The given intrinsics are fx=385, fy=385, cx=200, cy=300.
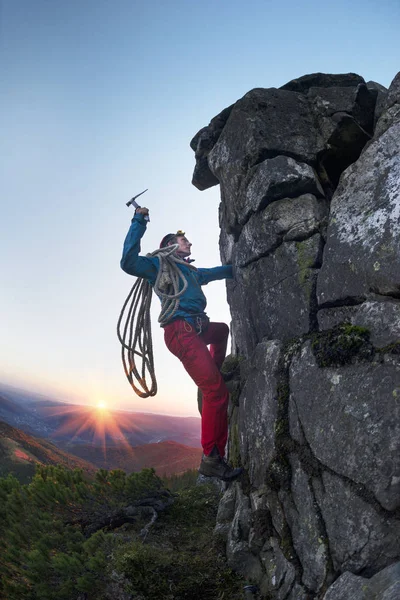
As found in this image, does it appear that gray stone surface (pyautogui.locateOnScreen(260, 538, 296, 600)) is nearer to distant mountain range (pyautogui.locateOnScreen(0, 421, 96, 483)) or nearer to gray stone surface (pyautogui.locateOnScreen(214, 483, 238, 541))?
gray stone surface (pyautogui.locateOnScreen(214, 483, 238, 541))

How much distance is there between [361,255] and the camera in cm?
379

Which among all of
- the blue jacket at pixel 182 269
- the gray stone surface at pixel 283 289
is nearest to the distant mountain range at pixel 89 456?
the blue jacket at pixel 182 269

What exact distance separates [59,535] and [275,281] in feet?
13.8

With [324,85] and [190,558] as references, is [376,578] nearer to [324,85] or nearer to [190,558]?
[190,558]

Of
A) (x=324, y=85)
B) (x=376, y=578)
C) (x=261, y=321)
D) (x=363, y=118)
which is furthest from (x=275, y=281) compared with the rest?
(x=324, y=85)

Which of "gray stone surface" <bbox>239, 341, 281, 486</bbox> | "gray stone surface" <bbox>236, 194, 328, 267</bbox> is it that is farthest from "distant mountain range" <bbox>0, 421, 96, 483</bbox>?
"gray stone surface" <bbox>236, 194, 328, 267</bbox>

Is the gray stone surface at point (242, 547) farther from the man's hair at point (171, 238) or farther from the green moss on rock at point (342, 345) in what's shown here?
the man's hair at point (171, 238)

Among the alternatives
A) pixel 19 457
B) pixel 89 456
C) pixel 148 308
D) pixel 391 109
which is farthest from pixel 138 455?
pixel 391 109

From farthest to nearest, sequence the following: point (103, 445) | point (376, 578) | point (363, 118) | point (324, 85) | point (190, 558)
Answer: point (103, 445)
point (324, 85)
point (363, 118)
point (190, 558)
point (376, 578)

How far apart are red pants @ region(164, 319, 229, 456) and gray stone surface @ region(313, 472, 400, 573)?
7.59 feet

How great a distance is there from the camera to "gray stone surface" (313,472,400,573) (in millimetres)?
2918

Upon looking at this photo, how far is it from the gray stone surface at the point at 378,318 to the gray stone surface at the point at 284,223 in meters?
1.31

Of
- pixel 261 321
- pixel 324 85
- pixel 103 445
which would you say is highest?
pixel 324 85

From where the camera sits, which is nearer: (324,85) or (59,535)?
(59,535)
